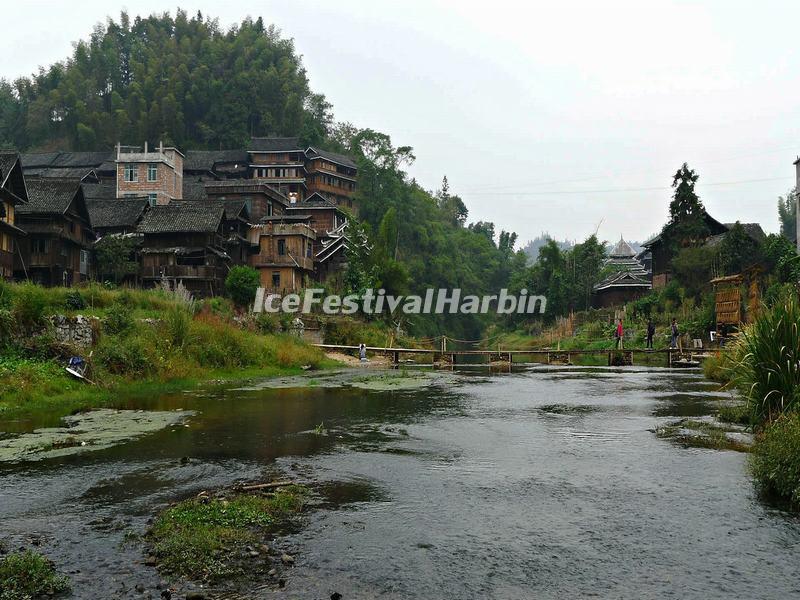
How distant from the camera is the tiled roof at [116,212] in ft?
164

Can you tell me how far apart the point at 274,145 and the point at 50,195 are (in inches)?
1540

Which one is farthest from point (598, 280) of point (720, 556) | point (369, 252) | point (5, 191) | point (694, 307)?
point (720, 556)

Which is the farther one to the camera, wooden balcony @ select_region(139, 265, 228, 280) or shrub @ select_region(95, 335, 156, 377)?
wooden balcony @ select_region(139, 265, 228, 280)

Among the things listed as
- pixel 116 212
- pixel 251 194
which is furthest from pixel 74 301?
pixel 251 194

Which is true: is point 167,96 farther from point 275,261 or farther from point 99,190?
point 275,261

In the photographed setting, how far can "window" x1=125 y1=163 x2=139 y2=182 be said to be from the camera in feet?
→ 212

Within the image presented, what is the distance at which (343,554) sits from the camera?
7098mm

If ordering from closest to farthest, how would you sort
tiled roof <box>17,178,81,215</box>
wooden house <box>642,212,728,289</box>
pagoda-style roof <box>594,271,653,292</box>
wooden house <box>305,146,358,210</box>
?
1. tiled roof <box>17,178,81,215</box>
2. wooden house <box>642,212,728,289</box>
3. pagoda-style roof <box>594,271,653,292</box>
4. wooden house <box>305,146,358,210</box>

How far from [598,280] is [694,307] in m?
21.4

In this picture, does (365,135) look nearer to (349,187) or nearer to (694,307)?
(349,187)

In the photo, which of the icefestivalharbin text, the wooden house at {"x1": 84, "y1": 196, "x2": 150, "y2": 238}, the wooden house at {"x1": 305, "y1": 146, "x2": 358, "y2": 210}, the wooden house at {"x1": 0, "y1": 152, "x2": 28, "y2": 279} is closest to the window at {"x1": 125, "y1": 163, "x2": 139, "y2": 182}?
the wooden house at {"x1": 84, "y1": 196, "x2": 150, "y2": 238}

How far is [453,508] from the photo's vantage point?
8.89 meters

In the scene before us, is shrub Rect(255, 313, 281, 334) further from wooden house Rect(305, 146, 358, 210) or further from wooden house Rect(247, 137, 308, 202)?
wooden house Rect(305, 146, 358, 210)

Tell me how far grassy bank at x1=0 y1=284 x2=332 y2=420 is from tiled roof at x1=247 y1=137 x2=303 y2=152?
47837mm
